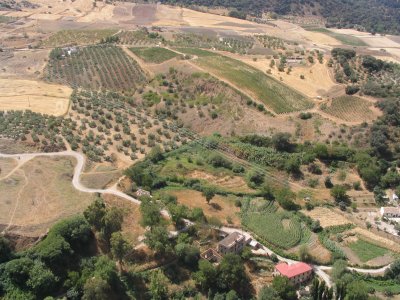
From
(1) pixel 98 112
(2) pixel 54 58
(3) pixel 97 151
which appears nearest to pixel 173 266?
(3) pixel 97 151

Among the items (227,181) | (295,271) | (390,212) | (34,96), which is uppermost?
(34,96)

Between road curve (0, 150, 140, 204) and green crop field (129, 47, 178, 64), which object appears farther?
green crop field (129, 47, 178, 64)

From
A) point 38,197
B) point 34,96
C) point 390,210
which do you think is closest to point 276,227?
point 390,210

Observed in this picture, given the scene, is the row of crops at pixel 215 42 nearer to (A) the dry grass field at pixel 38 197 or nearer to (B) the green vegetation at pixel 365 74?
(B) the green vegetation at pixel 365 74

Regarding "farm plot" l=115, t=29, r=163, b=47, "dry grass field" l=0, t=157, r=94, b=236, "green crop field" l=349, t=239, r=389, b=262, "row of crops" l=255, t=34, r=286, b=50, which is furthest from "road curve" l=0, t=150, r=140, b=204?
"row of crops" l=255, t=34, r=286, b=50

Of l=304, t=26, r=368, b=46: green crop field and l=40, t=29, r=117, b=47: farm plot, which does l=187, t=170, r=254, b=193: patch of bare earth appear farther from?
l=304, t=26, r=368, b=46: green crop field

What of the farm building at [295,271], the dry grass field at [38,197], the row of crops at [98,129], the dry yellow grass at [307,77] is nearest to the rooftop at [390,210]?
the farm building at [295,271]

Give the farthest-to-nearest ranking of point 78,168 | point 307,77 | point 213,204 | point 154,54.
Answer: point 154,54 → point 307,77 → point 78,168 → point 213,204

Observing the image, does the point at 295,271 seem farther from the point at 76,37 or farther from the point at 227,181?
the point at 76,37
